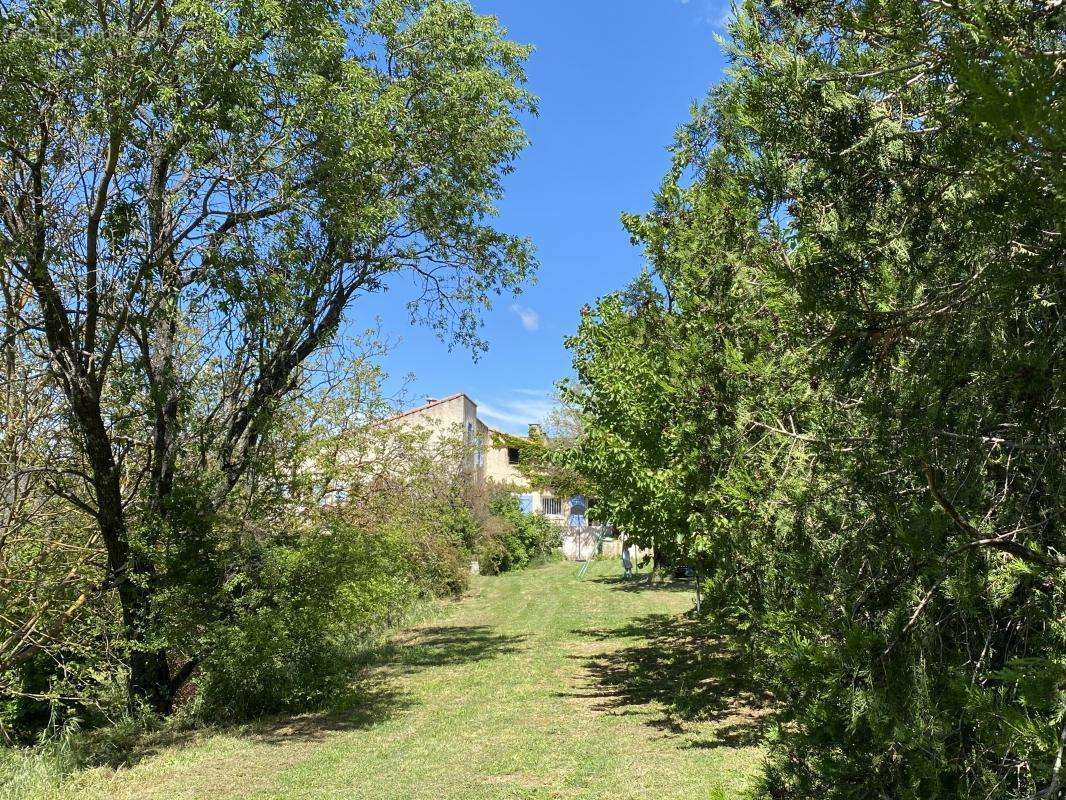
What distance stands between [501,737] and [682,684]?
3060 millimetres

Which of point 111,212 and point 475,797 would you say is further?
point 111,212

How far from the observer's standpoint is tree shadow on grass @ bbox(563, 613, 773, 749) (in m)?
8.53

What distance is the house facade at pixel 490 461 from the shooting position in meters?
30.1

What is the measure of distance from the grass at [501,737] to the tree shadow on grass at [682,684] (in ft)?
0.11

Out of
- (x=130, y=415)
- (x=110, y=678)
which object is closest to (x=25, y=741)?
(x=110, y=678)

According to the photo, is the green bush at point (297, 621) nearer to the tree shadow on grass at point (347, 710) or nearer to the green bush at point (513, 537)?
the tree shadow on grass at point (347, 710)

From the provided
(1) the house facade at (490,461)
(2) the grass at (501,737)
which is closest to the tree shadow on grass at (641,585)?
(1) the house facade at (490,461)

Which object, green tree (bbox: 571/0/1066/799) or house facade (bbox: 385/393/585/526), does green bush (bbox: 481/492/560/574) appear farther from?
green tree (bbox: 571/0/1066/799)

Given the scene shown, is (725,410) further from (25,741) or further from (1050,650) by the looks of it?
(25,741)

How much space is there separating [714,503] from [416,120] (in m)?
7.15

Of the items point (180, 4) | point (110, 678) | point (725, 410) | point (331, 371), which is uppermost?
point (180, 4)

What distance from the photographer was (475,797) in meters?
6.48

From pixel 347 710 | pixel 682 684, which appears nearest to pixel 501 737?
pixel 682 684

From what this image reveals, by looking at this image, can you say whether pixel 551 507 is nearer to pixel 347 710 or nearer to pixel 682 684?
pixel 347 710
